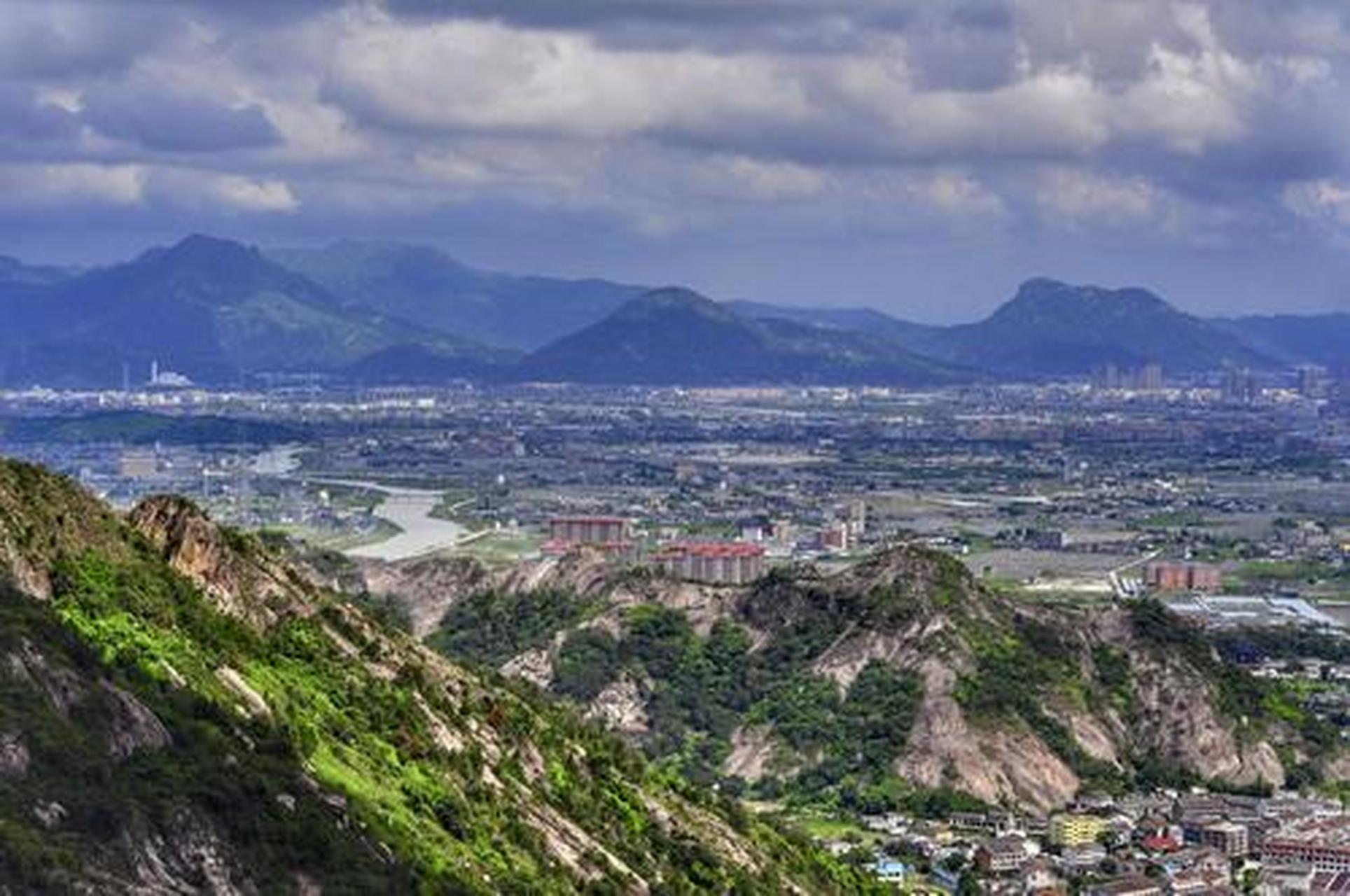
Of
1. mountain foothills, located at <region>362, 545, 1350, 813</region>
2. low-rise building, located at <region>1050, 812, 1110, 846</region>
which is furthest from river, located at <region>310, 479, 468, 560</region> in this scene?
low-rise building, located at <region>1050, 812, 1110, 846</region>

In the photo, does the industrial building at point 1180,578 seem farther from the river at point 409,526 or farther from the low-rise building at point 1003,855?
the low-rise building at point 1003,855

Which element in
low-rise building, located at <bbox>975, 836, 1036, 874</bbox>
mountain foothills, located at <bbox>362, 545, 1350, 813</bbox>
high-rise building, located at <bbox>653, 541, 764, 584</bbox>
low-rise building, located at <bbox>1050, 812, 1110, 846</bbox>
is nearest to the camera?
low-rise building, located at <bbox>975, 836, 1036, 874</bbox>

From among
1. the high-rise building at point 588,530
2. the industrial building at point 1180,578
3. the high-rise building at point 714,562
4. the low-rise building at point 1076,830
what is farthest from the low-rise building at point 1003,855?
the high-rise building at point 588,530

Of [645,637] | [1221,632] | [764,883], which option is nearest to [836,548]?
[1221,632]

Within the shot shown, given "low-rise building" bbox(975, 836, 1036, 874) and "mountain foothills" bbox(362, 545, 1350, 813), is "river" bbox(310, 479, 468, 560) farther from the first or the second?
"low-rise building" bbox(975, 836, 1036, 874)

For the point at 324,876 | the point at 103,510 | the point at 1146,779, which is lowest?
the point at 1146,779

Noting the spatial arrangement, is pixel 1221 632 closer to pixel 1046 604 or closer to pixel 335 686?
pixel 1046 604
